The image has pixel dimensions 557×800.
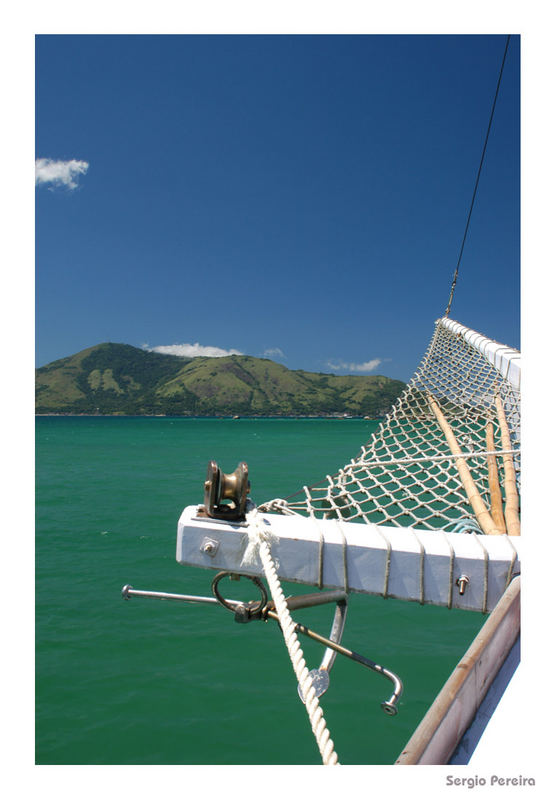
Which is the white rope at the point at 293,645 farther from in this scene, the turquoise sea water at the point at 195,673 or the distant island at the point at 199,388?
the distant island at the point at 199,388

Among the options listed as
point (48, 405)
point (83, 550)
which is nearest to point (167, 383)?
point (48, 405)

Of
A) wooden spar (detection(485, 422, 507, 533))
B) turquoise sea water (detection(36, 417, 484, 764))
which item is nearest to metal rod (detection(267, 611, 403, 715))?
wooden spar (detection(485, 422, 507, 533))

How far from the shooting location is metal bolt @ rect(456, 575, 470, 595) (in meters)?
1.61

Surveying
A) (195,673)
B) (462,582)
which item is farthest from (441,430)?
(462,582)

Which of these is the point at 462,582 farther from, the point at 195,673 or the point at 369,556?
the point at 195,673

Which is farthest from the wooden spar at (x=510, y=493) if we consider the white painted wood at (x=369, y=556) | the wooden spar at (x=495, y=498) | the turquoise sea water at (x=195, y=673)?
the turquoise sea water at (x=195, y=673)

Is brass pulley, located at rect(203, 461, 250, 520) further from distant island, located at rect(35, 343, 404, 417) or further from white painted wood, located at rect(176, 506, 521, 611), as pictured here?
distant island, located at rect(35, 343, 404, 417)

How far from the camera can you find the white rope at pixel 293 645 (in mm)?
855

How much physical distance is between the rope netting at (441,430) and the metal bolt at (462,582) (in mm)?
1060

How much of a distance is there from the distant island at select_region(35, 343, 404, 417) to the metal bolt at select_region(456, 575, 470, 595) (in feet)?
374

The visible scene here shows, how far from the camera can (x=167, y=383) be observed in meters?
154
